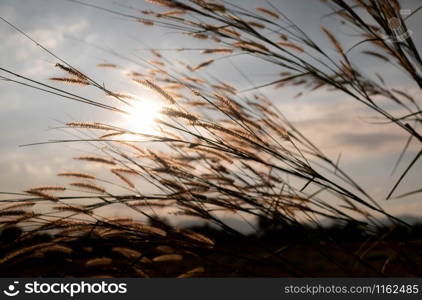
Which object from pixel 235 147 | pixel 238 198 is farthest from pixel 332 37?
pixel 238 198

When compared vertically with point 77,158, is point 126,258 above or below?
below

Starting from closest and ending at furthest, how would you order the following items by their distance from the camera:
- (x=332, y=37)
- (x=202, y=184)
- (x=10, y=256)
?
(x=10, y=256), (x=202, y=184), (x=332, y=37)

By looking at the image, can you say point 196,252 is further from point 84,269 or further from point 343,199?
point 343,199

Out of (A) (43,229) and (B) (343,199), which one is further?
(B) (343,199)

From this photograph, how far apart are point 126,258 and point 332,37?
42.9 inches

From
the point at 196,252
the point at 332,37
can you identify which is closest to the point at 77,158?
the point at 196,252

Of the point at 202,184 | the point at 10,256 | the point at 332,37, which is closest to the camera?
the point at 10,256

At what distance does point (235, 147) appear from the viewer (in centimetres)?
127

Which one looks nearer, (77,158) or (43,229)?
(43,229)

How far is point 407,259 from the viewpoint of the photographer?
4.05ft

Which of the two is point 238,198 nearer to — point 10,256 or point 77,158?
point 77,158

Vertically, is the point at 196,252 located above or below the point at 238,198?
below

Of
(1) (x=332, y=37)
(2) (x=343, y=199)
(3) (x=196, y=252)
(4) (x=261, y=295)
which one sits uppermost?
(1) (x=332, y=37)

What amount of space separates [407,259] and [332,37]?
32.5 inches
